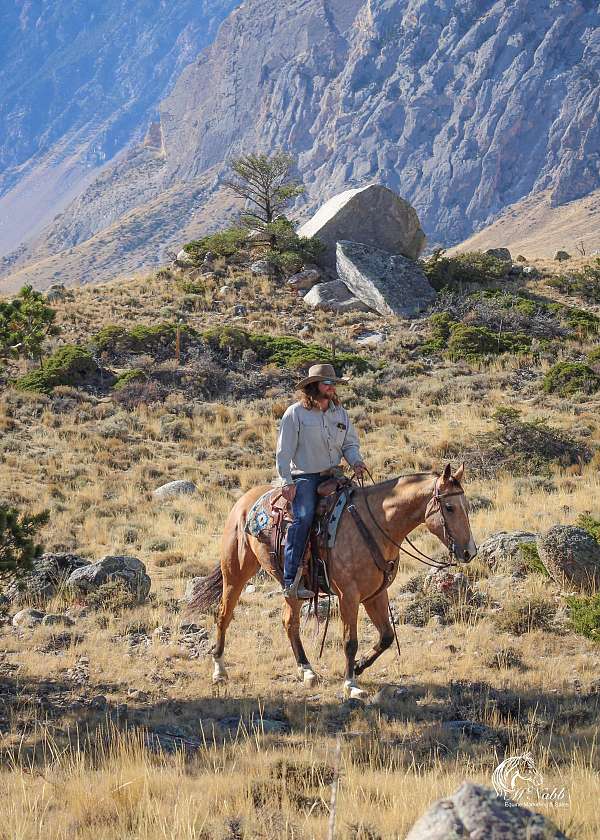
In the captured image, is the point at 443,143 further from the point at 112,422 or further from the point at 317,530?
the point at 317,530

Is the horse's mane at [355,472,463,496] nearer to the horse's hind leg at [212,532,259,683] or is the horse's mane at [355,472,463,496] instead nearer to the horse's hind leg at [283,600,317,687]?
the horse's hind leg at [283,600,317,687]

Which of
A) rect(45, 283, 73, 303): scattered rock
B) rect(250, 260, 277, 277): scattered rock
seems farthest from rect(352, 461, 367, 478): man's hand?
rect(45, 283, 73, 303): scattered rock

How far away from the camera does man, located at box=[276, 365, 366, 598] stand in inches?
278

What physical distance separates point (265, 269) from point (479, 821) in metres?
33.9

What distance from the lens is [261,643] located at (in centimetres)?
850

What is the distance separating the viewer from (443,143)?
597 ft

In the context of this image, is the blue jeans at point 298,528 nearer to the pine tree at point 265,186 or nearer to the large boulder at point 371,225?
the large boulder at point 371,225

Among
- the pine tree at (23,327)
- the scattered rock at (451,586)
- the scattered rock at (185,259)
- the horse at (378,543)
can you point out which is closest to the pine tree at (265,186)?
the scattered rock at (185,259)

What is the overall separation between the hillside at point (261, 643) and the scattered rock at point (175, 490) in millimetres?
385

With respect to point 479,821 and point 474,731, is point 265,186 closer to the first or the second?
point 474,731

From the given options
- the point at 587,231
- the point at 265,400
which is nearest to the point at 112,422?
the point at 265,400

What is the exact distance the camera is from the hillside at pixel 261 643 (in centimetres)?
451

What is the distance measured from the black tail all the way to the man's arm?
170cm

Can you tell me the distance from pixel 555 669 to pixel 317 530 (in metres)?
2.57
